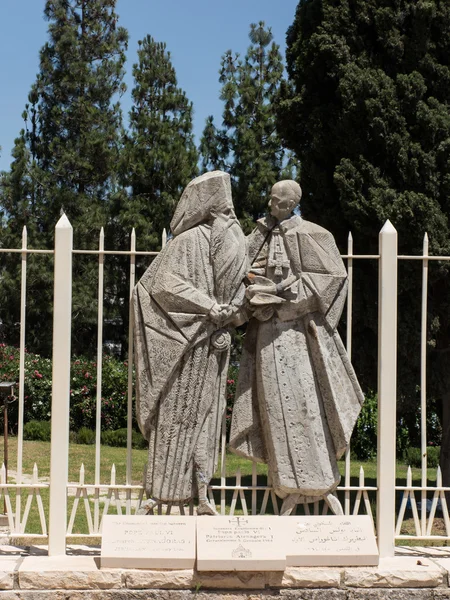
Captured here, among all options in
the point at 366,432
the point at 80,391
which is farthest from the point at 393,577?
the point at 80,391

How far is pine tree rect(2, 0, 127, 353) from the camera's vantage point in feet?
55.5

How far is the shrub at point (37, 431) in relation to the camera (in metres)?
12.2

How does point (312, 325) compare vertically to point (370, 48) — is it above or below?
below

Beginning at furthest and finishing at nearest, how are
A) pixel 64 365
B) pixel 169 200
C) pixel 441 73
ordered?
pixel 169 200 → pixel 441 73 → pixel 64 365

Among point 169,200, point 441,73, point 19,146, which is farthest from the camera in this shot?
point 19,146

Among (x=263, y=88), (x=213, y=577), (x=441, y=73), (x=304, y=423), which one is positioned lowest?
(x=213, y=577)

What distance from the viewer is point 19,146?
669 inches

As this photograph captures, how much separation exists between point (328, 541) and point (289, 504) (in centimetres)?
35

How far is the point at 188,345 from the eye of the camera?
4855 millimetres

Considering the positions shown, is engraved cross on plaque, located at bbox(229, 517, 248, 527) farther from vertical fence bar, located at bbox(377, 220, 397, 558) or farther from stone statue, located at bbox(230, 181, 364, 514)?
vertical fence bar, located at bbox(377, 220, 397, 558)

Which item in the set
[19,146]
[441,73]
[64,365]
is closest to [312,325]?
[64,365]

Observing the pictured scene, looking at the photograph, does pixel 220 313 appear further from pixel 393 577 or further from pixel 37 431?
pixel 37 431

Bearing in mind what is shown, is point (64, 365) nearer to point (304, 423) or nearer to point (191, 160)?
point (304, 423)

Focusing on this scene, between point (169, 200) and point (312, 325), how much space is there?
35.6 ft
